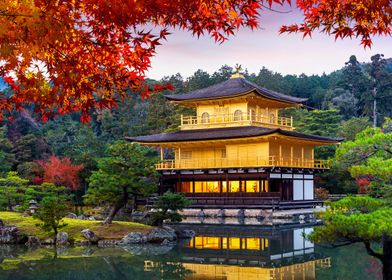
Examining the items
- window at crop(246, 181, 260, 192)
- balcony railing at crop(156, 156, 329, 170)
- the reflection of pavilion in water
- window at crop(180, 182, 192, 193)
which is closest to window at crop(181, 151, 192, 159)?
balcony railing at crop(156, 156, 329, 170)

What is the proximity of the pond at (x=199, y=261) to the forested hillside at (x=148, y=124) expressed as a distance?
18.0m

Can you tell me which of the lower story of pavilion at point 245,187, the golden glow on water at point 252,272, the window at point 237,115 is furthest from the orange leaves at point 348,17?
the window at point 237,115

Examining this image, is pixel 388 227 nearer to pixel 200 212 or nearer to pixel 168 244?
pixel 168 244

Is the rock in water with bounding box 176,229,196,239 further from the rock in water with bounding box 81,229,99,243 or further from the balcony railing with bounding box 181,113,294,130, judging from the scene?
the balcony railing with bounding box 181,113,294,130

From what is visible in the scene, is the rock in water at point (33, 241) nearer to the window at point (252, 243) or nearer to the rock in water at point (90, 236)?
the rock in water at point (90, 236)

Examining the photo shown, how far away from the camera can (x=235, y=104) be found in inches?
1431

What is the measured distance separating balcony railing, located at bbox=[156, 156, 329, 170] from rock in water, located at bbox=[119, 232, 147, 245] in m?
13.2

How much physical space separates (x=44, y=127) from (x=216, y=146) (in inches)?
910

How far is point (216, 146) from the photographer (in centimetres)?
3556

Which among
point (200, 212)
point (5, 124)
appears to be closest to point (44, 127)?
point (5, 124)

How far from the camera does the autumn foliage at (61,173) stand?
35.5 metres

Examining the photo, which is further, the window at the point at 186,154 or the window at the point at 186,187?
the window at the point at 186,154

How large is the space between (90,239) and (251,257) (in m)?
6.25

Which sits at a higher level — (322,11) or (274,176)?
(322,11)
